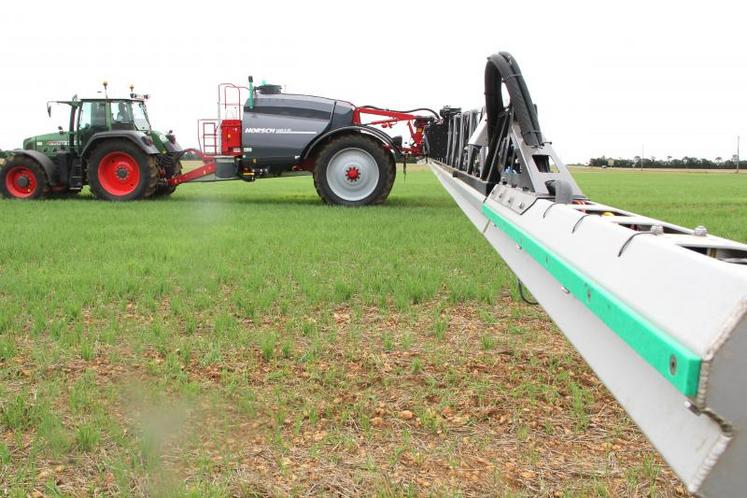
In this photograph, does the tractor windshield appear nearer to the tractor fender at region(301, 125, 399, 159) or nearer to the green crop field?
the tractor fender at region(301, 125, 399, 159)

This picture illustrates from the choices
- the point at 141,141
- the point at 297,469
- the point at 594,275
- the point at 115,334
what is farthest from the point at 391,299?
the point at 141,141

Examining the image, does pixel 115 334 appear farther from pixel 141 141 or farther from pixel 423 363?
pixel 141 141

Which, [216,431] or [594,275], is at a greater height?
[594,275]

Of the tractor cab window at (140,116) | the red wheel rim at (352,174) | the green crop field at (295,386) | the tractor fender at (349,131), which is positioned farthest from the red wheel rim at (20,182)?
the green crop field at (295,386)

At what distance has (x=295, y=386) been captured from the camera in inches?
126

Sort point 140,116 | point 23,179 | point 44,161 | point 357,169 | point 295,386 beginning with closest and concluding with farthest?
point 295,386 → point 357,169 → point 44,161 → point 23,179 → point 140,116

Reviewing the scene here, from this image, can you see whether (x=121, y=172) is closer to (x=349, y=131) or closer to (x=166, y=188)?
(x=166, y=188)

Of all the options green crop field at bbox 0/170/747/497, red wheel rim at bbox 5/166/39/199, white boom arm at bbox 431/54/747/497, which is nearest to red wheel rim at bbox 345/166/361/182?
green crop field at bbox 0/170/747/497

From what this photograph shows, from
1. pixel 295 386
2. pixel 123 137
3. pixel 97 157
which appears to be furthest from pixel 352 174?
pixel 295 386

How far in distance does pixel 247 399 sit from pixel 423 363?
3.16 ft

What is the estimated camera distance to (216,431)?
2.72 metres

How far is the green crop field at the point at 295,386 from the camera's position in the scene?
93.1 inches

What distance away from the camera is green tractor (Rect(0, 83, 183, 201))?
43.1ft

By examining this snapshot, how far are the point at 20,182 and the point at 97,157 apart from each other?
1.90m
